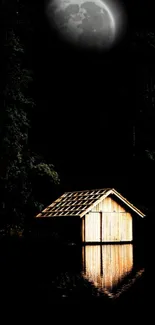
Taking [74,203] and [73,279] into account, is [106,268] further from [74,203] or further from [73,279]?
[74,203]

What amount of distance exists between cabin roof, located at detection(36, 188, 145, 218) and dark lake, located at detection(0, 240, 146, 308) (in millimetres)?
7634

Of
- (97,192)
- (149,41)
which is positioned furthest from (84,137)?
(97,192)

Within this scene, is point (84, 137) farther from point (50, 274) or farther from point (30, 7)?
point (50, 274)

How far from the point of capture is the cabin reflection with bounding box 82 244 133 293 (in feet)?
55.2

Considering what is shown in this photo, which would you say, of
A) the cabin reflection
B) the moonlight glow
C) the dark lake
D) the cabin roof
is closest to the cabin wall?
the cabin roof

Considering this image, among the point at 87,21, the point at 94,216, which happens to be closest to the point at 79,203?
the point at 94,216

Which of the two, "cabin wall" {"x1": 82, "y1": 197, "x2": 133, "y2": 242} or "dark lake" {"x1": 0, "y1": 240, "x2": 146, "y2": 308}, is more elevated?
"cabin wall" {"x1": 82, "y1": 197, "x2": 133, "y2": 242}

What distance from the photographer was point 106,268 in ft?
68.5

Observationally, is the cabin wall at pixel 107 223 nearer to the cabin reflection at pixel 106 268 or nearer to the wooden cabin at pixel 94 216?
the wooden cabin at pixel 94 216

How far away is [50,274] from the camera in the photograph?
62.5 ft

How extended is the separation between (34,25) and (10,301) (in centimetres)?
4165

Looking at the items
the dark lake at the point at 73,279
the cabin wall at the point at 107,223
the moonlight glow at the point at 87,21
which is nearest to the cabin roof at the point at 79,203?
the cabin wall at the point at 107,223

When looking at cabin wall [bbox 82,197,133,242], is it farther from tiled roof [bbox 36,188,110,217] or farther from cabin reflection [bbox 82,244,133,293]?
cabin reflection [bbox 82,244,133,293]

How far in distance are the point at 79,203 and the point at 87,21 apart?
2217 cm
